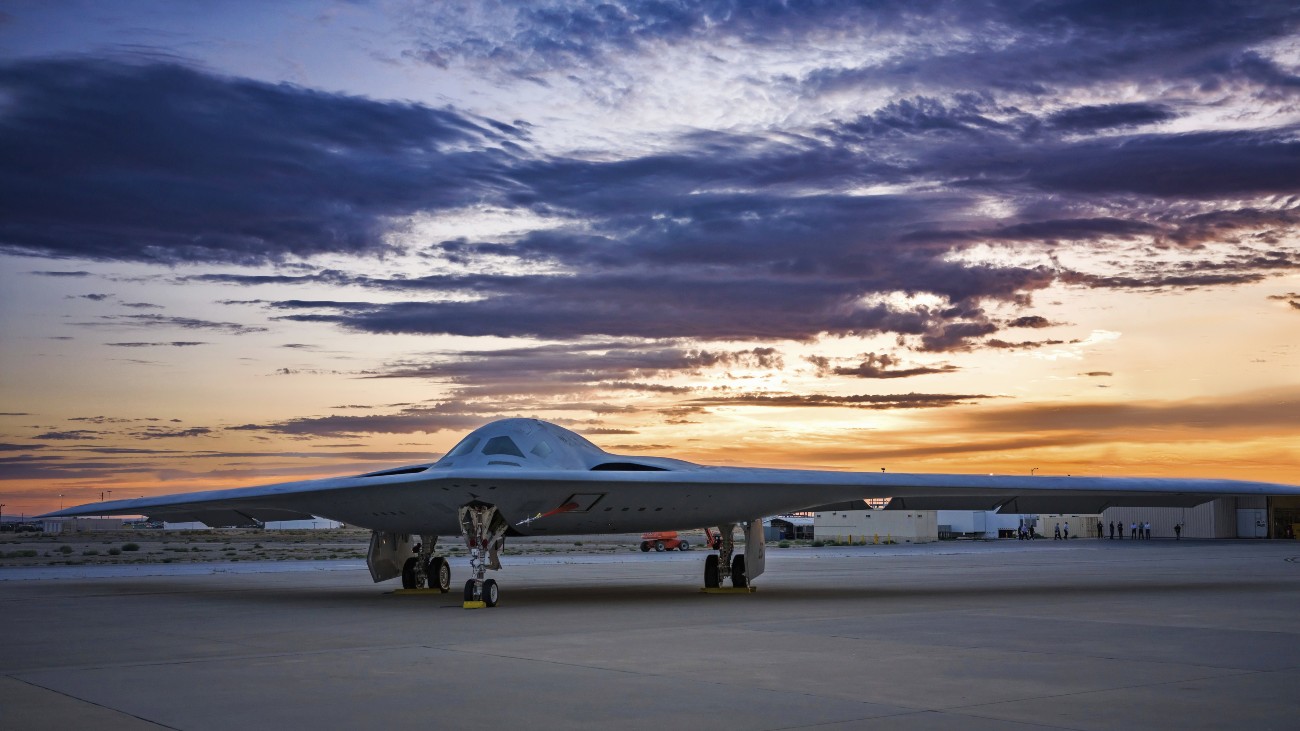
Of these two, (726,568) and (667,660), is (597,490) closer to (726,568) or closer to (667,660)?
(726,568)

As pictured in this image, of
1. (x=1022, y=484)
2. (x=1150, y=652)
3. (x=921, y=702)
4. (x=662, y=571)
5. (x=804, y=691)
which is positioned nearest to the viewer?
(x=921, y=702)

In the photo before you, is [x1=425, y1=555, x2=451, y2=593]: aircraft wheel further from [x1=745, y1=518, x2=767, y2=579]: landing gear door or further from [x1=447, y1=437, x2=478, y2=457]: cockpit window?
[x1=745, y1=518, x2=767, y2=579]: landing gear door

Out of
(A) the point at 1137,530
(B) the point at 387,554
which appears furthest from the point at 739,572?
(A) the point at 1137,530

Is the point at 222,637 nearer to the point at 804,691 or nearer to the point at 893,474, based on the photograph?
the point at 804,691

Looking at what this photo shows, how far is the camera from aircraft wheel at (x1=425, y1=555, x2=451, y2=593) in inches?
844

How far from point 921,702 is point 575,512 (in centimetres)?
1138

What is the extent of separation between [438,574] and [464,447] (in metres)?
4.05

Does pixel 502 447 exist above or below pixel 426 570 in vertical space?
above

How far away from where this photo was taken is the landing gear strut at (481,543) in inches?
651

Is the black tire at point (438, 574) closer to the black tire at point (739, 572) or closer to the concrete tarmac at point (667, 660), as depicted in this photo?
the concrete tarmac at point (667, 660)

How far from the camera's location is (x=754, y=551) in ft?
69.1

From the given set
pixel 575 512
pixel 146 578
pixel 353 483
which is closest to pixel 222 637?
pixel 353 483

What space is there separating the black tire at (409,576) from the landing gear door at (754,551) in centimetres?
617

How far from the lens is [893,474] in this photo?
18703 mm
